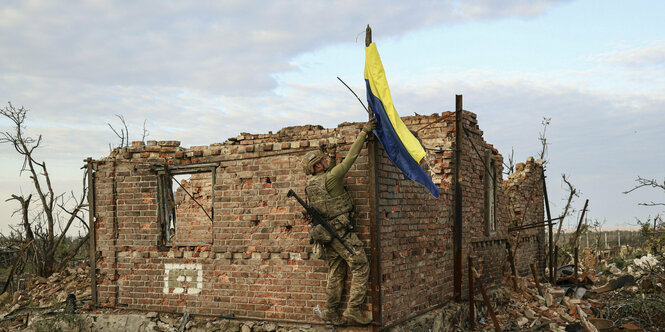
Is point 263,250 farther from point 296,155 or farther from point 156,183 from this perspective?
point 156,183

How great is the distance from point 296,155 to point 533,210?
31.5 feet

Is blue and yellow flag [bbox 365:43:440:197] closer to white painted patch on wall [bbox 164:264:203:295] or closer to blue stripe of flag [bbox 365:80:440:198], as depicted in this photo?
blue stripe of flag [bbox 365:80:440:198]

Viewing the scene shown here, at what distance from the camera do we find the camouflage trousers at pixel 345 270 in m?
6.76

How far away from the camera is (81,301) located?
948cm

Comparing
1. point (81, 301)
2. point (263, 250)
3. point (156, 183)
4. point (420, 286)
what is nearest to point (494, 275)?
point (420, 286)

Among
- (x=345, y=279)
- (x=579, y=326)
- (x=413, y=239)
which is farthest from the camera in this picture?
(x=579, y=326)

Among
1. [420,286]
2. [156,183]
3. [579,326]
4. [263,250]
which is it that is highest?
[156,183]

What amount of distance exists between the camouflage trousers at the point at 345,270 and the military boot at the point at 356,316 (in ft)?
0.18

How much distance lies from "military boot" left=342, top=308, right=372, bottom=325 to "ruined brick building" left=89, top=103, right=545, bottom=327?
139mm

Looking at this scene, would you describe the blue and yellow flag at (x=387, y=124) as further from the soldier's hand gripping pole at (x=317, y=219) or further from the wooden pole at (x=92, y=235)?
the wooden pole at (x=92, y=235)

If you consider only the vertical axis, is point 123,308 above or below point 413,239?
below

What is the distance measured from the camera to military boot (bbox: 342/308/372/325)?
22.3 feet

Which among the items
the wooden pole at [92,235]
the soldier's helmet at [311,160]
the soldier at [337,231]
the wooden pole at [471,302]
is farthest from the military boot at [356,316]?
the wooden pole at [92,235]

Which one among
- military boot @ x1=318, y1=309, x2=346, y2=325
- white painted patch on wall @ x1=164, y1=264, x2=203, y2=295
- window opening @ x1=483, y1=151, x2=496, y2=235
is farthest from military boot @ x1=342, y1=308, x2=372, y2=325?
window opening @ x1=483, y1=151, x2=496, y2=235
